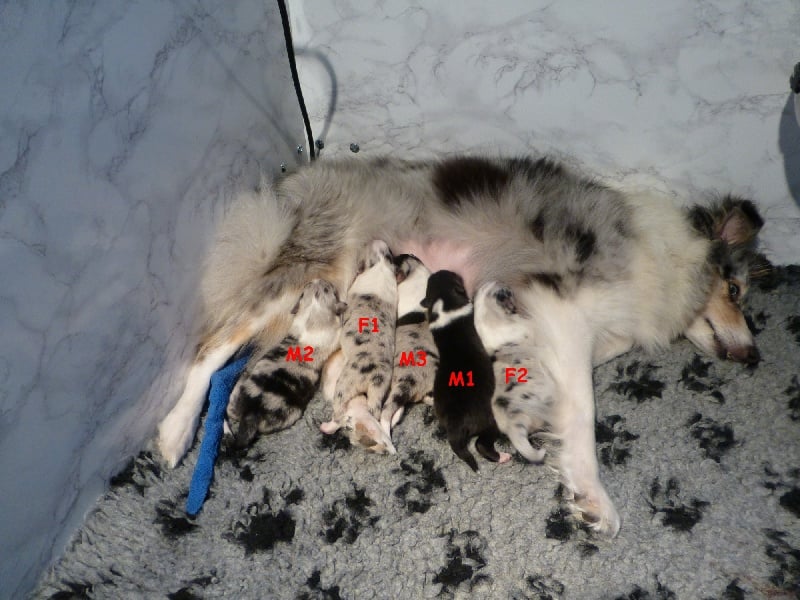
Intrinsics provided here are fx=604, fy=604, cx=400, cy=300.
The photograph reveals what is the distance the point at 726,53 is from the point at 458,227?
3.62ft

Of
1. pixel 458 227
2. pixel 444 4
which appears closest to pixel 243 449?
pixel 458 227

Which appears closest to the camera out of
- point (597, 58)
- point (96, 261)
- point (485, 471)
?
point (96, 261)

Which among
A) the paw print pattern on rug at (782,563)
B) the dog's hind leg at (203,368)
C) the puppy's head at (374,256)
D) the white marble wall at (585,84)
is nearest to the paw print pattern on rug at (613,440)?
the paw print pattern on rug at (782,563)

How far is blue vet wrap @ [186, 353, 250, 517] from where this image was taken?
5.83 feet

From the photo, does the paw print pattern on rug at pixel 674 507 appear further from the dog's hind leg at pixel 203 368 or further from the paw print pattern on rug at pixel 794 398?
the dog's hind leg at pixel 203 368

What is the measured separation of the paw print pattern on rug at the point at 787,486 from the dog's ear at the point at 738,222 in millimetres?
838

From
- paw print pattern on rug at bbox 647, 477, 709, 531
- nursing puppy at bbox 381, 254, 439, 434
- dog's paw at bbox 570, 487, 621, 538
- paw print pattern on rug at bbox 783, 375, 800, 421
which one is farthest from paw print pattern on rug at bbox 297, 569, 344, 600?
→ paw print pattern on rug at bbox 783, 375, 800, 421

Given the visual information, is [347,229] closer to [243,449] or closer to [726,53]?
[243,449]

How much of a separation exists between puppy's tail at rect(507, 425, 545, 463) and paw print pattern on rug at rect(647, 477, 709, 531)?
0.38m

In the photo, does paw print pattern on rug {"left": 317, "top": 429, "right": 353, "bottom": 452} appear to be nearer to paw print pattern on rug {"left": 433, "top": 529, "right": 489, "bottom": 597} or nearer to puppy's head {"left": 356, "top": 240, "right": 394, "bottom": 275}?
paw print pattern on rug {"left": 433, "top": 529, "right": 489, "bottom": 597}

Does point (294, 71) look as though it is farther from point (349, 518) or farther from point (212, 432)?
point (349, 518)

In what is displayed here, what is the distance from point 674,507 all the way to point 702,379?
1.98 feet

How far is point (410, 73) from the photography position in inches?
92.4

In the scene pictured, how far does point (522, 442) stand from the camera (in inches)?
71.6
